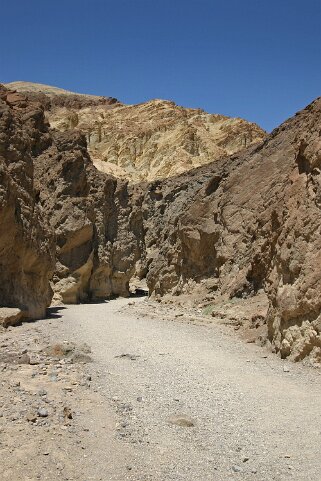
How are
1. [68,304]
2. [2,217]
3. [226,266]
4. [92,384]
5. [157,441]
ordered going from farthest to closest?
1. [68,304]
2. [226,266]
3. [2,217]
4. [92,384]
5. [157,441]

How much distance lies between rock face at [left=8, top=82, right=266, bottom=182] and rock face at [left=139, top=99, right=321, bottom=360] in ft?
80.9

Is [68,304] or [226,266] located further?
[68,304]

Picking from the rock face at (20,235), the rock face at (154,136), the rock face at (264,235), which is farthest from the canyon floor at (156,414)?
the rock face at (154,136)

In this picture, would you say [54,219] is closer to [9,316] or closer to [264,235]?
[9,316]

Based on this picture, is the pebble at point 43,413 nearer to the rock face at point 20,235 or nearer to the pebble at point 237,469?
the pebble at point 237,469

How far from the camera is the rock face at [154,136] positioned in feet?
195

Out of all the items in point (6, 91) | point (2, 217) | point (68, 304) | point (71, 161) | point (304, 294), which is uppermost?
point (6, 91)

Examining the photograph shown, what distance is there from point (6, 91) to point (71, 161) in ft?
18.2

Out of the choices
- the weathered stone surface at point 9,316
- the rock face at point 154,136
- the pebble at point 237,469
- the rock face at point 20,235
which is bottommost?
the weathered stone surface at point 9,316

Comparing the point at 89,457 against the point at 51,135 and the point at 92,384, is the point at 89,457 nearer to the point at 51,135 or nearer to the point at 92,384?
the point at 92,384

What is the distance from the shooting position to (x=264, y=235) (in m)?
17.3

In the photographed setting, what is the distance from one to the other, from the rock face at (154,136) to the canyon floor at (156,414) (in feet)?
154

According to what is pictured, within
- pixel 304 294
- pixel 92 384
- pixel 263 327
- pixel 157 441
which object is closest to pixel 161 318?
pixel 263 327

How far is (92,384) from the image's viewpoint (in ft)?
26.6
